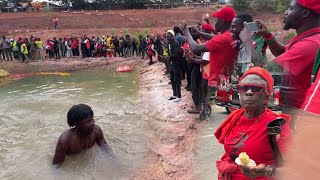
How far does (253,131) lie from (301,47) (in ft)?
2.22

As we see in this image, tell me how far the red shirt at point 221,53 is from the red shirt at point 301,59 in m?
2.51

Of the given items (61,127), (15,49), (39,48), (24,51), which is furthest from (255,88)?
(15,49)

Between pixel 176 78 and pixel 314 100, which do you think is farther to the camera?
pixel 176 78

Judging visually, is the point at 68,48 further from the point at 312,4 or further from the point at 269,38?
the point at 312,4

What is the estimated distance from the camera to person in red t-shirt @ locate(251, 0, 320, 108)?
241 cm

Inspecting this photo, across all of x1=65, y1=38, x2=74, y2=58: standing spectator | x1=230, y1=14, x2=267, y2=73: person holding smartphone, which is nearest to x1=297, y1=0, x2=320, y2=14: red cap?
x1=230, y1=14, x2=267, y2=73: person holding smartphone

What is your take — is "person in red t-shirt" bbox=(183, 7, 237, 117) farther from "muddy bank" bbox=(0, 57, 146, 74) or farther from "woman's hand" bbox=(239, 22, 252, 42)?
"muddy bank" bbox=(0, 57, 146, 74)

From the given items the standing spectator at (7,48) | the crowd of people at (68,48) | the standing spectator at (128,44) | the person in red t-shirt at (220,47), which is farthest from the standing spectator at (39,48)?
the person in red t-shirt at (220,47)

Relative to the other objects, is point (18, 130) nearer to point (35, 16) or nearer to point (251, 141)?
point (251, 141)

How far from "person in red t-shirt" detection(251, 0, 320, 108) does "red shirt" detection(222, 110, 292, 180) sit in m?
0.28

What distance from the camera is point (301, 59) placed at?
2410 mm

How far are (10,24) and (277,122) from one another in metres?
43.7

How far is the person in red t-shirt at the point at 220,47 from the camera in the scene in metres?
5.08

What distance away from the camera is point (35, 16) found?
4441cm
